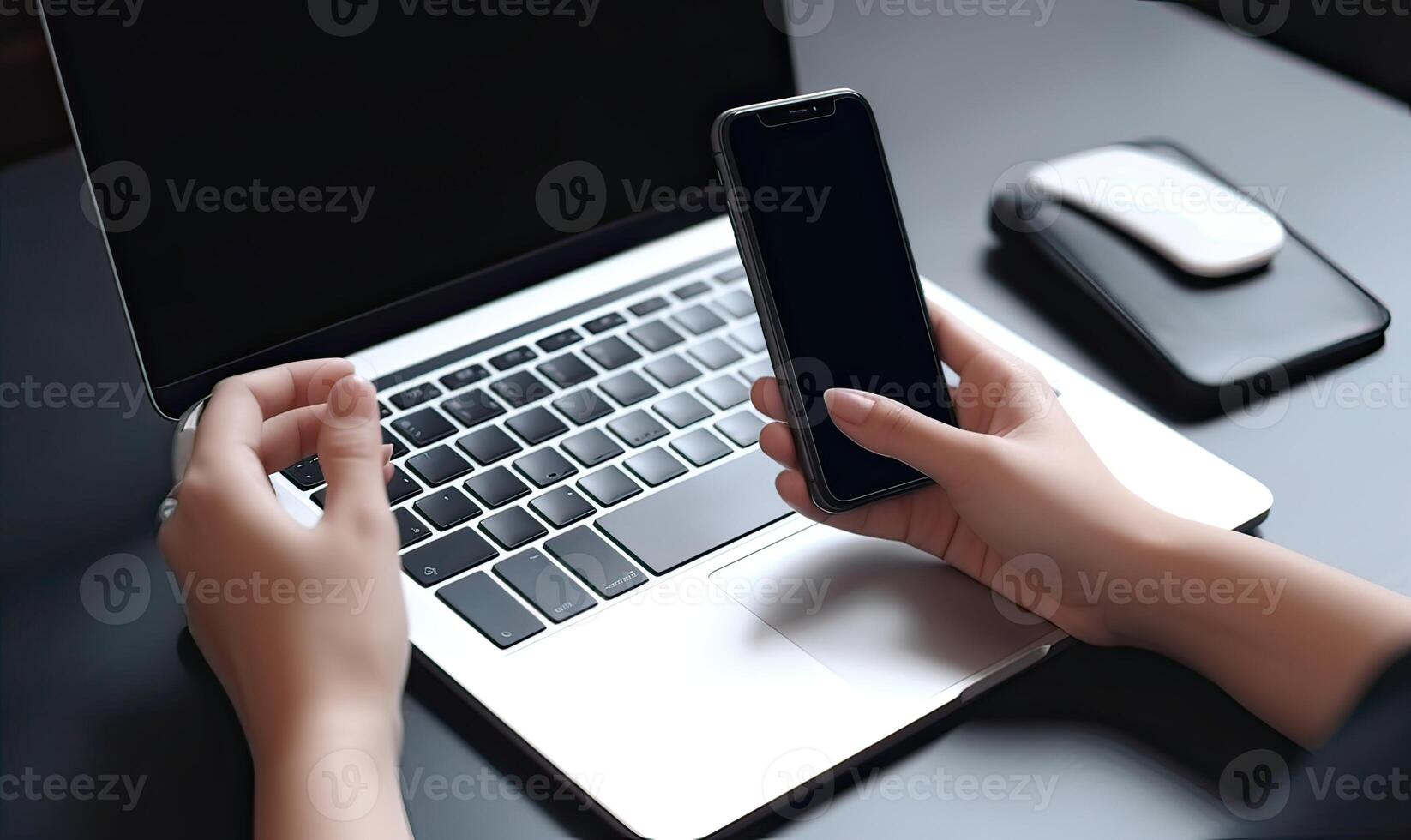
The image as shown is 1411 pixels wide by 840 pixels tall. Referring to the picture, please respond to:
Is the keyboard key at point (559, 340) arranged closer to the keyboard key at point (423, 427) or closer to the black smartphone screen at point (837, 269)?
the keyboard key at point (423, 427)

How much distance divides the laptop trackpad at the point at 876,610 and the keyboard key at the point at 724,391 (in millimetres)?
116

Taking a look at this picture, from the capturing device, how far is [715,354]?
84 centimetres

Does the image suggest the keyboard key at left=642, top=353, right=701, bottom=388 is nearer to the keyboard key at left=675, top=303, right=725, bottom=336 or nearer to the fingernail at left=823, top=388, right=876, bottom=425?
the keyboard key at left=675, top=303, right=725, bottom=336

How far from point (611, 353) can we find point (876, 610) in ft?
0.87

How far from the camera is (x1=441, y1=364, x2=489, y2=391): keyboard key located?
0.81 m

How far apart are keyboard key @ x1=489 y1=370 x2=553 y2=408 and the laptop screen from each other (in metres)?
0.06

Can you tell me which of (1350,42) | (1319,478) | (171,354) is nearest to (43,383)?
(171,354)

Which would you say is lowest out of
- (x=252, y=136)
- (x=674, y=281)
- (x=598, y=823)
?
(x=598, y=823)

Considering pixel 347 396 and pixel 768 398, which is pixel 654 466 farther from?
pixel 347 396

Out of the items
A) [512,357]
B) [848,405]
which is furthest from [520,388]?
[848,405]

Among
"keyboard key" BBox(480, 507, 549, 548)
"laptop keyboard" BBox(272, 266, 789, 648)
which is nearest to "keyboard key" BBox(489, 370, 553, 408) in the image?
"laptop keyboard" BBox(272, 266, 789, 648)

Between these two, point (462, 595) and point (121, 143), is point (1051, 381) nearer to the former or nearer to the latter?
point (462, 595)

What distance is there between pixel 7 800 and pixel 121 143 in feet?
1.08

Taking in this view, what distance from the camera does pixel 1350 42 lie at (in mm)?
1197
